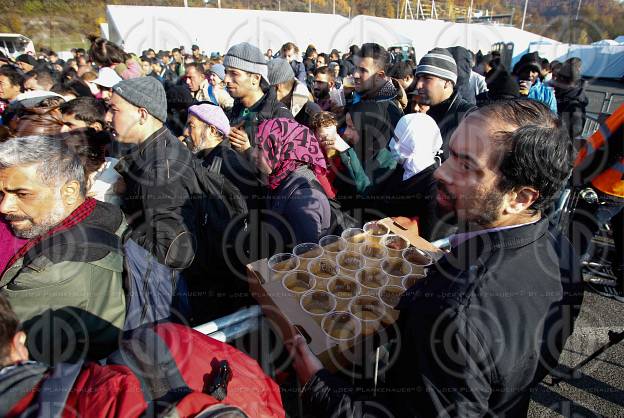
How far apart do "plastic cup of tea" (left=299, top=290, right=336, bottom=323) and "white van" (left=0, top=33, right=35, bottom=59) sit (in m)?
25.0

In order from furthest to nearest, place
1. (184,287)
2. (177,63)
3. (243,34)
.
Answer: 1. (243,34)
2. (177,63)
3. (184,287)

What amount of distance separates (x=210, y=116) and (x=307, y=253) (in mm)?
2015

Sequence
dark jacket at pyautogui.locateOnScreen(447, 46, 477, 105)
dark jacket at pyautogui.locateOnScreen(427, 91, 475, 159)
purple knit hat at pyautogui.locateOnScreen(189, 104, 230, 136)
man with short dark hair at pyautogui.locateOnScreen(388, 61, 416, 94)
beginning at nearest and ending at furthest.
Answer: purple knit hat at pyautogui.locateOnScreen(189, 104, 230, 136) → dark jacket at pyautogui.locateOnScreen(427, 91, 475, 159) → dark jacket at pyautogui.locateOnScreen(447, 46, 477, 105) → man with short dark hair at pyautogui.locateOnScreen(388, 61, 416, 94)

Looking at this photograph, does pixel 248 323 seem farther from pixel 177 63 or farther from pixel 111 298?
pixel 177 63

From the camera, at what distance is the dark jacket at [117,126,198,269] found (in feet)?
6.44

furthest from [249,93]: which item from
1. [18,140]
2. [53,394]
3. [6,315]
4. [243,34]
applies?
[243,34]

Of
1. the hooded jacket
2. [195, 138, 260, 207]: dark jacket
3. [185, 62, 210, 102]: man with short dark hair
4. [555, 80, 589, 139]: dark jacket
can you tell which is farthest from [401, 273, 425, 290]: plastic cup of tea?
[185, 62, 210, 102]: man with short dark hair

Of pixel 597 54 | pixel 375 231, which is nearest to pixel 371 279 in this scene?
pixel 375 231

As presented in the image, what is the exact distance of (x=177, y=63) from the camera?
1174 cm

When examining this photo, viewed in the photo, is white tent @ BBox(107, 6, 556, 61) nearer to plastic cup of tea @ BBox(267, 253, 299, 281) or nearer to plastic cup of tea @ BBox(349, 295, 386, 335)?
plastic cup of tea @ BBox(267, 253, 299, 281)

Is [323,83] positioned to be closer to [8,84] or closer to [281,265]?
[8,84]

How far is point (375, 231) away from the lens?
1.84 metres

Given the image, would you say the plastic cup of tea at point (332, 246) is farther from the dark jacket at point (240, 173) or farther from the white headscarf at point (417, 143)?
the dark jacket at point (240, 173)

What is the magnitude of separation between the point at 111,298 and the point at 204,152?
1.93 meters
